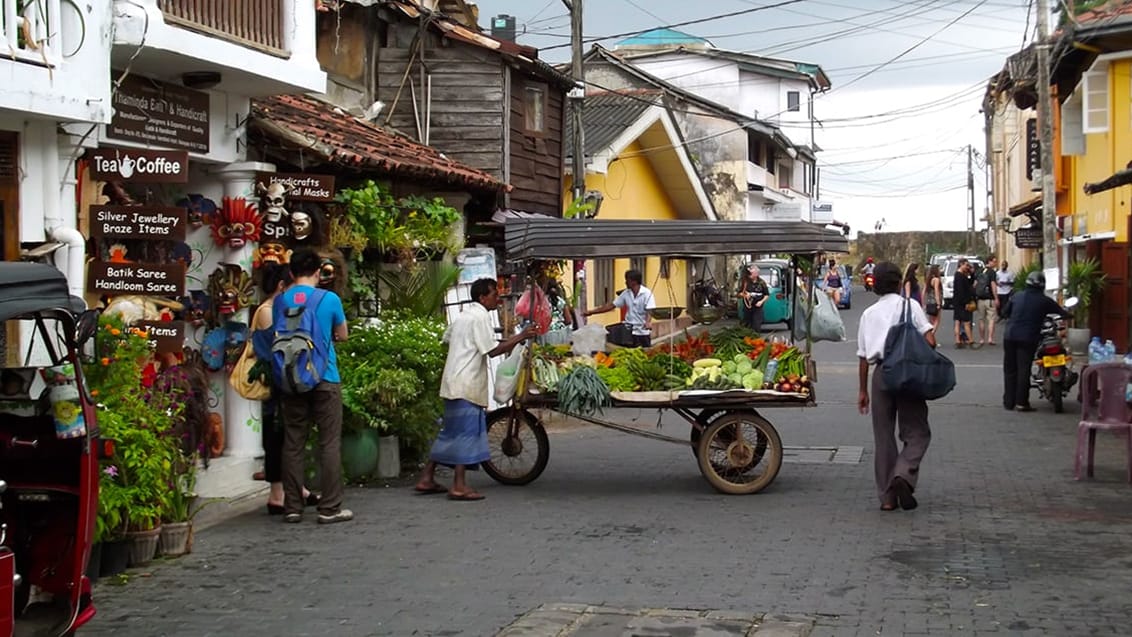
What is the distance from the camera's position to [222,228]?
11.0 m

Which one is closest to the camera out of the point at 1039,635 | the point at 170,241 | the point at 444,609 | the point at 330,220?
the point at 1039,635

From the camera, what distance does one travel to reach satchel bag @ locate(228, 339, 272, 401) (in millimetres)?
9852

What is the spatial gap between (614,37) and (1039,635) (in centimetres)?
2177

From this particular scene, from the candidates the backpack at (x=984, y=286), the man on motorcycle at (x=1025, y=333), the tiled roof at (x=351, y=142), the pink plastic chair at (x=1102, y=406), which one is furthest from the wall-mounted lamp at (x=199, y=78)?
the backpack at (x=984, y=286)

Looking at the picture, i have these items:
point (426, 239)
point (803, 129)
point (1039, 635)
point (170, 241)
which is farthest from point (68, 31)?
point (803, 129)

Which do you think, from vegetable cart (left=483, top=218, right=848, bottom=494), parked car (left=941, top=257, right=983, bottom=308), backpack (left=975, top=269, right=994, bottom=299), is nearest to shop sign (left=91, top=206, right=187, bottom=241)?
vegetable cart (left=483, top=218, right=848, bottom=494)

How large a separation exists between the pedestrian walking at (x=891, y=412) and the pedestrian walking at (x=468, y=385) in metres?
2.62

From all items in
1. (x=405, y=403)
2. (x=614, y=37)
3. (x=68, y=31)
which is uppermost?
(x=614, y=37)

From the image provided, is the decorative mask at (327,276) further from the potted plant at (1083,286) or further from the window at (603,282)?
the window at (603,282)

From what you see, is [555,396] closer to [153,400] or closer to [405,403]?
[405,403]

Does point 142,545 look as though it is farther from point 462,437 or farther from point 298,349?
point 462,437

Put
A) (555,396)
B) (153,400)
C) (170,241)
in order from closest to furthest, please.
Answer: (153,400) < (170,241) < (555,396)

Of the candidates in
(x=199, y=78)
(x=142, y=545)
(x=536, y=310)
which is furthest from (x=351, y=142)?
(x=142, y=545)

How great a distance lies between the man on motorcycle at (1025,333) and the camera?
662 inches
